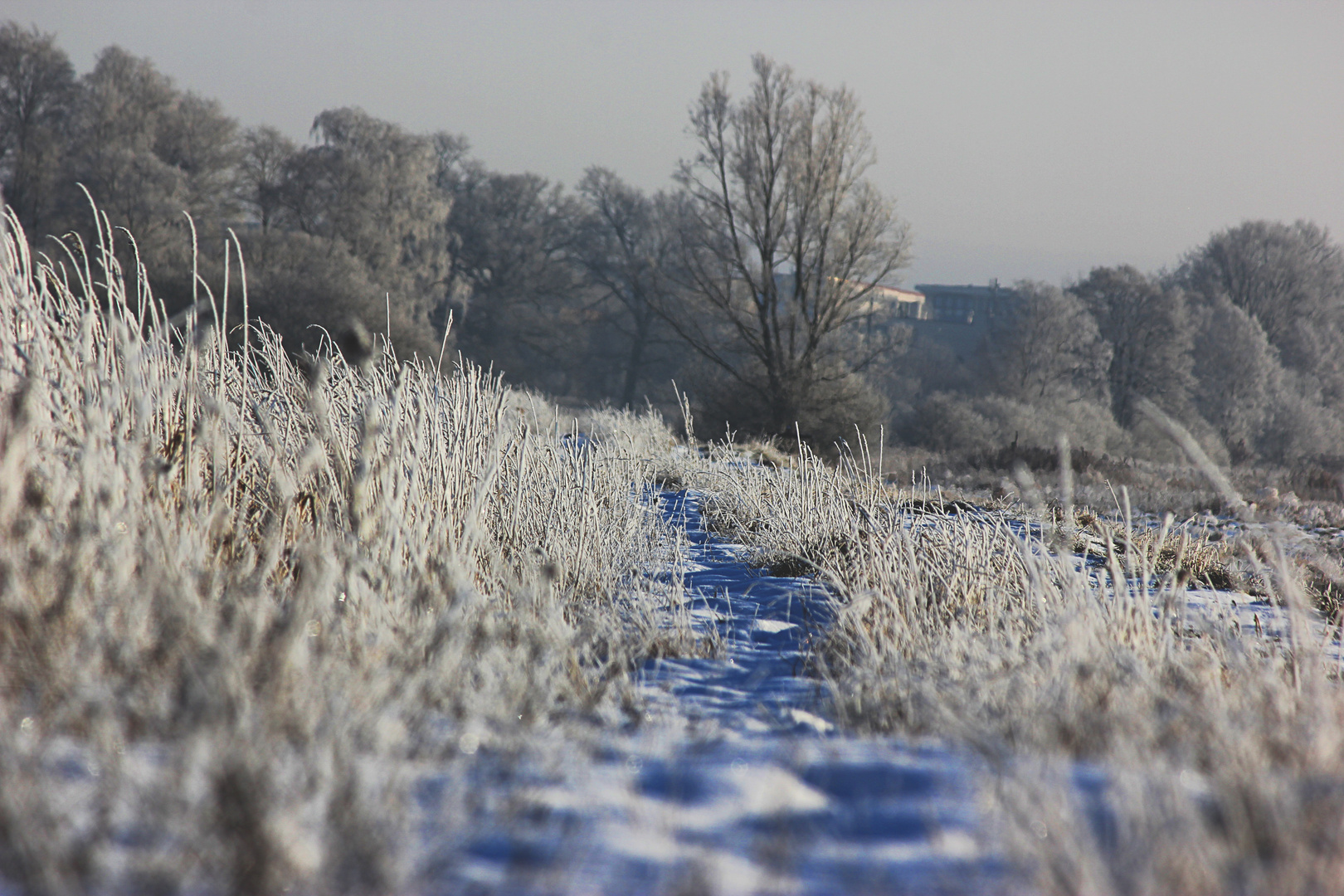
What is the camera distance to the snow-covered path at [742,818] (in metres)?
1.18

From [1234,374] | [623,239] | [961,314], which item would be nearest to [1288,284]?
[1234,374]

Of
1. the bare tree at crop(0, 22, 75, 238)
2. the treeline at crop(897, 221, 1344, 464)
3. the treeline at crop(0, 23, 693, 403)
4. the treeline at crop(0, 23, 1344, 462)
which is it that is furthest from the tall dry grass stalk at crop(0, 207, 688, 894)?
the bare tree at crop(0, 22, 75, 238)

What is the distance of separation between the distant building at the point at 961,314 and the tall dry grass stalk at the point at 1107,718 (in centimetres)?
3301

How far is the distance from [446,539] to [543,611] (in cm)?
71

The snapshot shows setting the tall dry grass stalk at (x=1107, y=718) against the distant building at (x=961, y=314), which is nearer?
the tall dry grass stalk at (x=1107, y=718)

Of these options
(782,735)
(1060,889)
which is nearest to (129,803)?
(782,735)

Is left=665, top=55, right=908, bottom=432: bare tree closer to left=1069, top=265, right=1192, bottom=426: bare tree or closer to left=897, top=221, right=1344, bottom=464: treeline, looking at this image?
left=897, top=221, right=1344, bottom=464: treeline

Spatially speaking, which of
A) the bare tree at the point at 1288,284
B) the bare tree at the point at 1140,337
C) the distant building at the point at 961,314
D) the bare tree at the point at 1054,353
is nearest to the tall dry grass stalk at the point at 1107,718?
the bare tree at the point at 1054,353

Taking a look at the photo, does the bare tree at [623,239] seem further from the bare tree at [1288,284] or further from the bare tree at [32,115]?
the bare tree at [1288,284]

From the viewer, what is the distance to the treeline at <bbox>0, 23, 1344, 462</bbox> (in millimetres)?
15938

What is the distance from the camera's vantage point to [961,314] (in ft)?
184

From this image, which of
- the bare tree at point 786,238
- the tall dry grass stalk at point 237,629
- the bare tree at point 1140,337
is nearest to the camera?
the tall dry grass stalk at point 237,629

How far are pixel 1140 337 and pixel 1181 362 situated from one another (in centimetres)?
171

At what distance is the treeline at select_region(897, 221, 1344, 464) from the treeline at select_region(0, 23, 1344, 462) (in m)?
0.11
